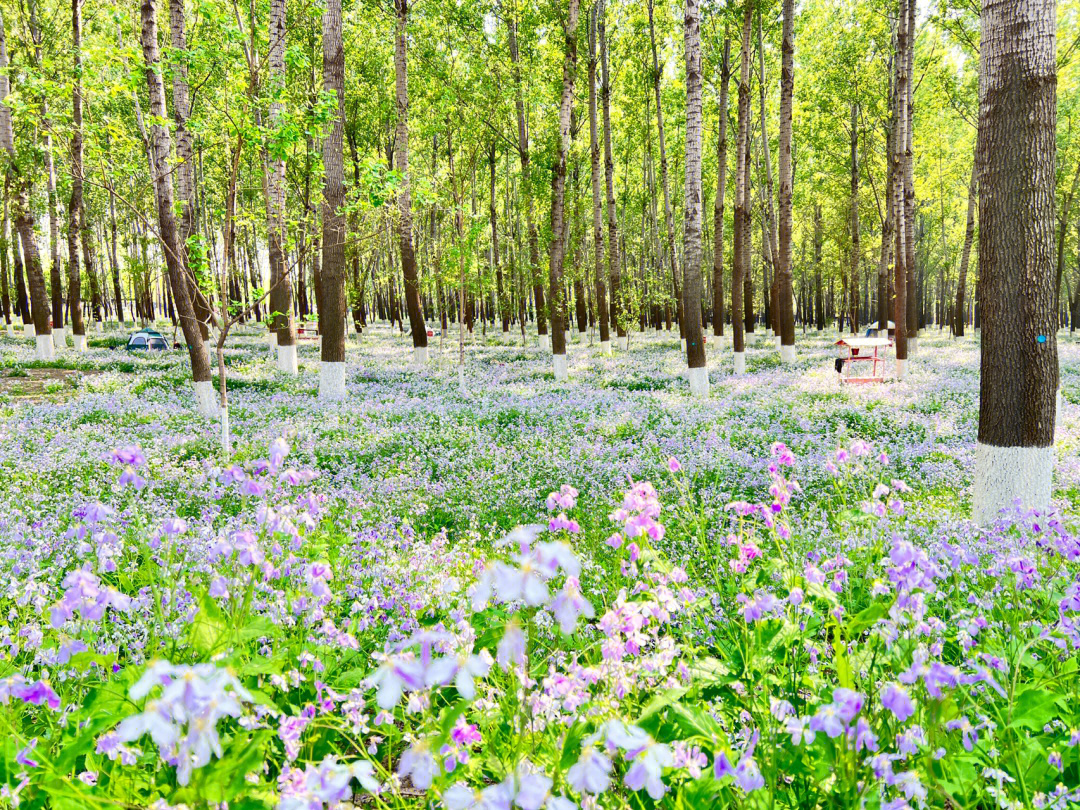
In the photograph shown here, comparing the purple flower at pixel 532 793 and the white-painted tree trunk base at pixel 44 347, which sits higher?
the white-painted tree trunk base at pixel 44 347

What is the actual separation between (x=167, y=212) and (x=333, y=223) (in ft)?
11.3

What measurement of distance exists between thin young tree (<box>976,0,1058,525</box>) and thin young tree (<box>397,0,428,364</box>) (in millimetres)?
13516

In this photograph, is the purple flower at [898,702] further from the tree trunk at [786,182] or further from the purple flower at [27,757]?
the tree trunk at [786,182]

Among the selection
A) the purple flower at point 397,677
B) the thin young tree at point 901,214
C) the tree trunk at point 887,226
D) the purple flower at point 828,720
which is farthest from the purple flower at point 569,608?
the tree trunk at point 887,226

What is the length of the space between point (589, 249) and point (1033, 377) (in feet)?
162

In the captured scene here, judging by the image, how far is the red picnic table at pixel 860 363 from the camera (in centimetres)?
1638

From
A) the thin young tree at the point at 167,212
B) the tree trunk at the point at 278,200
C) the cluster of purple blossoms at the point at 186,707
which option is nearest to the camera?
the cluster of purple blossoms at the point at 186,707

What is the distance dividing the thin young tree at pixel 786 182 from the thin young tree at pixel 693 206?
5380mm

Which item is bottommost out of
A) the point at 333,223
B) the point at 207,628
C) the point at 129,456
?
the point at 207,628

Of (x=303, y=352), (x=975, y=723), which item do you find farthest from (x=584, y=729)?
(x=303, y=352)

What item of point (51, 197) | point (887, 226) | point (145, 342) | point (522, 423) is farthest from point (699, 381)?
point (145, 342)

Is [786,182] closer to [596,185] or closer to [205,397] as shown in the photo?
[596,185]

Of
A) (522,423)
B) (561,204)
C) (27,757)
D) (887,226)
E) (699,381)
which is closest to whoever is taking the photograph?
Answer: (27,757)

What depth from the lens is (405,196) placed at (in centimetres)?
2172
